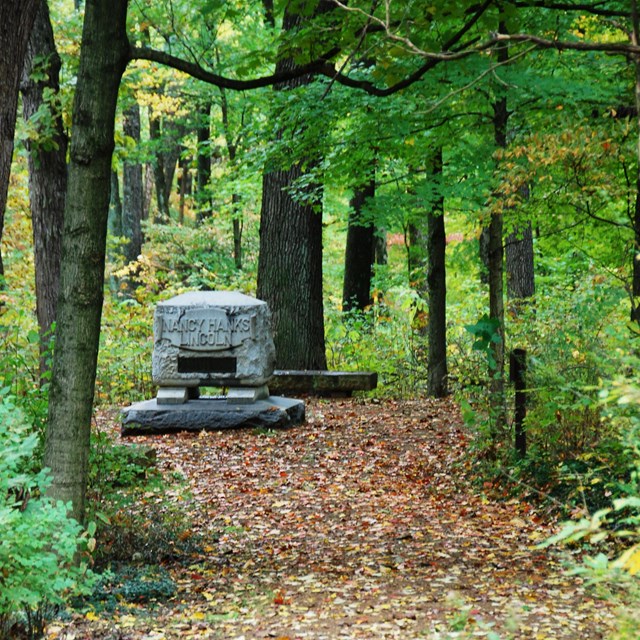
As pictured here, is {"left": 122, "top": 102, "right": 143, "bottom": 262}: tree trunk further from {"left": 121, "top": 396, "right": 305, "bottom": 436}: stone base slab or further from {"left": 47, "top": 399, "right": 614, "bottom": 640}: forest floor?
{"left": 47, "top": 399, "right": 614, "bottom": 640}: forest floor

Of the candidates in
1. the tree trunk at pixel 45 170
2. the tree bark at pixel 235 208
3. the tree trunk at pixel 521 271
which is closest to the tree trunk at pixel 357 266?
the tree trunk at pixel 521 271

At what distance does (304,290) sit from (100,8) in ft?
29.7

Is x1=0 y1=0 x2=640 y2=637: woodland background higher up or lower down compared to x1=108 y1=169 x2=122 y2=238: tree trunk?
lower down

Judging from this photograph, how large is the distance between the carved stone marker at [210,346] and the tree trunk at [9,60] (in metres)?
5.61

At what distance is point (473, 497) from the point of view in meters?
7.61

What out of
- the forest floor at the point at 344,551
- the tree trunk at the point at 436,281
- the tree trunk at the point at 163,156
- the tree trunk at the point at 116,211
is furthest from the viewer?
the tree trunk at the point at 116,211

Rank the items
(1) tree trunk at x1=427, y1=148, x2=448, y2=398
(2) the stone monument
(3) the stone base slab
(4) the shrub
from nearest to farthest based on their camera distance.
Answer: (4) the shrub → (3) the stone base slab → (2) the stone monument → (1) tree trunk at x1=427, y1=148, x2=448, y2=398

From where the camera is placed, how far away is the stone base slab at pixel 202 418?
10797 mm

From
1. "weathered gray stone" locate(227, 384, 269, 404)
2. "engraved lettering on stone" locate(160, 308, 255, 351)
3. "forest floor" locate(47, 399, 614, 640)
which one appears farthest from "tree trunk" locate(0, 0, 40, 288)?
"weathered gray stone" locate(227, 384, 269, 404)

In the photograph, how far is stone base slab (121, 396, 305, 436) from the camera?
35.4ft

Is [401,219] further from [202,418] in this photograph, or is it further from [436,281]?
[202,418]

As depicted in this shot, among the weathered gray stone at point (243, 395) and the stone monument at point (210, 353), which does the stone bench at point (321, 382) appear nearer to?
the weathered gray stone at point (243, 395)

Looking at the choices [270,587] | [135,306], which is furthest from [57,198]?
[270,587]

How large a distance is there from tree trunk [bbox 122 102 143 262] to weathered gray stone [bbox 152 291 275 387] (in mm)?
13267
